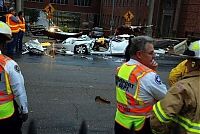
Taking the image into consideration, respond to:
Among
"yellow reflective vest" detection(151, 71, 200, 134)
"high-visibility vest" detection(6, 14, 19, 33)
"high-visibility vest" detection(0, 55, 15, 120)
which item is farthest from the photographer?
"high-visibility vest" detection(6, 14, 19, 33)

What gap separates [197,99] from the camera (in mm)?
3104

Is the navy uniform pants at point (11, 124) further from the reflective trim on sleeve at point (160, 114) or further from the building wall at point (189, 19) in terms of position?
the building wall at point (189, 19)

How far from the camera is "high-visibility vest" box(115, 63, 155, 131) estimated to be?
3.93 meters

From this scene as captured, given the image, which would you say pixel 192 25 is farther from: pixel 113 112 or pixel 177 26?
pixel 113 112

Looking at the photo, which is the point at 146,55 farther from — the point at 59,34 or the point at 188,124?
the point at 59,34

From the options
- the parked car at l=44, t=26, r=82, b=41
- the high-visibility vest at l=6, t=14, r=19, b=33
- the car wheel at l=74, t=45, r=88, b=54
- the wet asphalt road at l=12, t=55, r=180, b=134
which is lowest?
the parked car at l=44, t=26, r=82, b=41

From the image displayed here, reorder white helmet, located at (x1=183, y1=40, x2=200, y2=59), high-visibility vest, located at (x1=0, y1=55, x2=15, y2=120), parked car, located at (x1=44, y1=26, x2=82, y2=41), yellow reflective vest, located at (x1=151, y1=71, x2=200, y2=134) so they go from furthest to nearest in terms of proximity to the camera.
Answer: parked car, located at (x1=44, y1=26, x2=82, y2=41) → high-visibility vest, located at (x1=0, y1=55, x2=15, y2=120) → white helmet, located at (x1=183, y1=40, x2=200, y2=59) → yellow reflective vest, located at (x1=151, y1=71, x2=200, y2=134)

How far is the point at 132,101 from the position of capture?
3990 millimetres

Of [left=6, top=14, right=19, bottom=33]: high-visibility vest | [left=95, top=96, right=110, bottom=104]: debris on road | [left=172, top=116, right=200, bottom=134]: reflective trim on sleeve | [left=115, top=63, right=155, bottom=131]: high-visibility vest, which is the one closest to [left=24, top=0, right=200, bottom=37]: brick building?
[left=6, top=14, right=19, bottom=33]: high-visibility vest

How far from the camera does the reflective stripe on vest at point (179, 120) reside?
3152mm

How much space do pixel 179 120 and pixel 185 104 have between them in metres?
0.20

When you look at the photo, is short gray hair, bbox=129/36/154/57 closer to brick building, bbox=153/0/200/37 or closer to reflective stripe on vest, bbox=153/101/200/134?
reflective stripe on vest, bbox=153/101/200/134

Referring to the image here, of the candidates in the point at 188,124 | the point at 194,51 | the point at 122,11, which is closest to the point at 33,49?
the point at 194,51

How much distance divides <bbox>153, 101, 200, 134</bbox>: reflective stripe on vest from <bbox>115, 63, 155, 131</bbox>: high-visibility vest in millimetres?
651
